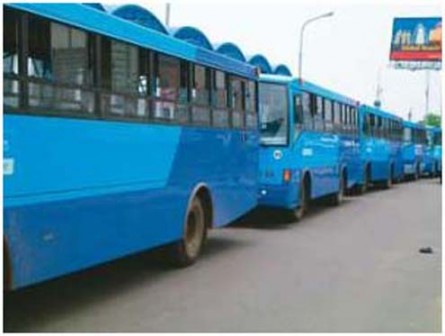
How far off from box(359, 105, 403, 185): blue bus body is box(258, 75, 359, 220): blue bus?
6620mm

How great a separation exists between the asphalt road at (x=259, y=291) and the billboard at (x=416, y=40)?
3838cm

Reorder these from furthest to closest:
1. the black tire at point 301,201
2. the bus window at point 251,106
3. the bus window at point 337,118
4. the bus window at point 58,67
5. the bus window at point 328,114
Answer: the bus window at point 337,118, the bus window at point 328,114, the black tire at point 301,201, the bus window at point 251,106, the bus window at point 58,67

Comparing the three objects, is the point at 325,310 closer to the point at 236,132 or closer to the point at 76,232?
the point at 76,232

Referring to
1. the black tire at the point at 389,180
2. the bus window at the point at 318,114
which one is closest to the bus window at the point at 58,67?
the bus window at the point at 318,114

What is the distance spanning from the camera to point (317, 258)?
39.6 ft

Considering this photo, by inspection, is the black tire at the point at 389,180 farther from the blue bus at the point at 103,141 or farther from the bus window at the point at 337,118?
the blue bus at the point at 103,141

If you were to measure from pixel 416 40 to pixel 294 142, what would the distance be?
37.9 metres

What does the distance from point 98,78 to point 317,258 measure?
491 centimetres

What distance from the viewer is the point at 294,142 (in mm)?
16297

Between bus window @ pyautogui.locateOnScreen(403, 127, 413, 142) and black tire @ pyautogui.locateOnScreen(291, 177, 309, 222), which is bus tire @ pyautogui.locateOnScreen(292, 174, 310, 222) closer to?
black tire @ pyautogui.locateOnScreen(291, 177, 309, 222)

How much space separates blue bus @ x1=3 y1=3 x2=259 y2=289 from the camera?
7016 mm

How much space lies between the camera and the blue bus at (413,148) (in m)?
37.3

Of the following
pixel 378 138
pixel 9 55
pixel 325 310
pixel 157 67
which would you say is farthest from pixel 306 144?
pixel 378 138

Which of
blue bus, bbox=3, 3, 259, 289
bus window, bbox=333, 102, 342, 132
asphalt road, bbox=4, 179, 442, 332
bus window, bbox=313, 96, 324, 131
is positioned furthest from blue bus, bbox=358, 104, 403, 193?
blue bus, bbox=3, 3, 259, 289
